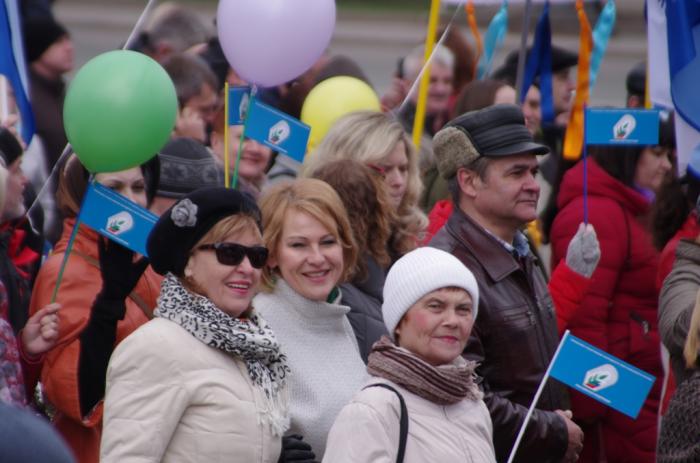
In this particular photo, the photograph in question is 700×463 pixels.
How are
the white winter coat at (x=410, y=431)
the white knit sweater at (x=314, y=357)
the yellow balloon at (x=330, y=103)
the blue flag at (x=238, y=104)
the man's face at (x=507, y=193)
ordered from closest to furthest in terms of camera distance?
the white winter coat at (x=410, y=431), the white knit sweater at (x=314, y=357), the man's face at (x=507, y=193), the blue flag at (x=238, y=104), the yellow balloon at (x=330, y=103)

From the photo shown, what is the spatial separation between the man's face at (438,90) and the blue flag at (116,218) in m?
4.12

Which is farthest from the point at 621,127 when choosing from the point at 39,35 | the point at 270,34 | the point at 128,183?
the point at 39,35

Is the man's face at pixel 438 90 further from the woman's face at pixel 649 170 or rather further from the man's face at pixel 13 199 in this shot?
the man's face at pixel 13 199

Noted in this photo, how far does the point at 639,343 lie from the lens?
6195 millimetres

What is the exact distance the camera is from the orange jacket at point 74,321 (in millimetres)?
4277

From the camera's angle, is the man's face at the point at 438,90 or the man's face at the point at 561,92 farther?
the man's face at the point at 561,92

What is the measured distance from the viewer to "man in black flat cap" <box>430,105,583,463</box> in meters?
4.50

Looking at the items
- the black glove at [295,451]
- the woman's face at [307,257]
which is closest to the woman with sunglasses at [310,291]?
the woman's face at [307,257]

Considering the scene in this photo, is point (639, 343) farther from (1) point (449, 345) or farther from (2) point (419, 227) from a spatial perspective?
(1) point (449, 345)

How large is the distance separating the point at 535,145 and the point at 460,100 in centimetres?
208

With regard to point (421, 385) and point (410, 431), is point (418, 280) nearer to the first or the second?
point (421, 385)

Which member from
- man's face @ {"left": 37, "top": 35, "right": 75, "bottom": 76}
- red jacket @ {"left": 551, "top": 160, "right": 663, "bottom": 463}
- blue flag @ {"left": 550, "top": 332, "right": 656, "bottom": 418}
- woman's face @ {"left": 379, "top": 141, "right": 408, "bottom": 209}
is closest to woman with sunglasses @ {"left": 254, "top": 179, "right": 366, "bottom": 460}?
blue flag @ {"left": 550, "top": 332, "right": 656, "bottom": 418}

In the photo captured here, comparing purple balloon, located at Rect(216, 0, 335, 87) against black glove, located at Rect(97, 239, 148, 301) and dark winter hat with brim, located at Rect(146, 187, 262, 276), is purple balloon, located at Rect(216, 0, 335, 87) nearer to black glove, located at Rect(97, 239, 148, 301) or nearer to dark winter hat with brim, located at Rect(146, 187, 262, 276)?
black glove, located at Rect(97, 239, 148, 301)

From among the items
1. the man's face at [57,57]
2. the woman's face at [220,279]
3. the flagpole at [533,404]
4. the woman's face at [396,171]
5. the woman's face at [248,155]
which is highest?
the woman's face at [220,279]
